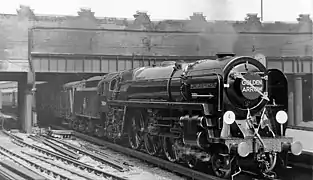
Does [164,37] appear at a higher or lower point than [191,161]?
higher

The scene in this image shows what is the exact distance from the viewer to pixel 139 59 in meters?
27.1

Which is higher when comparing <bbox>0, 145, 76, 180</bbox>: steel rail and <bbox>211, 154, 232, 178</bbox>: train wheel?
<bbox>211, 154, 232, 178</bbox>: train wheel

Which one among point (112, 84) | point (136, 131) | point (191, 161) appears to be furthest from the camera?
point (112, 84)

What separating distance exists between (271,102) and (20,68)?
20521 mm

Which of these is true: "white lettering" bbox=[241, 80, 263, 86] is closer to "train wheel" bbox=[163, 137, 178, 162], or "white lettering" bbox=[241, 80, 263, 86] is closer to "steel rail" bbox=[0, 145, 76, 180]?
"train wheel" bbox=[163, 137, 178, 162]

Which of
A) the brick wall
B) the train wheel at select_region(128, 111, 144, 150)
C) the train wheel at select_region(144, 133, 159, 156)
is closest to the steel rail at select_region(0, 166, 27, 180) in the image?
the train wheel at select_region(144, 133, 159, 156)

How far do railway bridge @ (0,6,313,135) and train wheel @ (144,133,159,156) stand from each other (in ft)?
26.1

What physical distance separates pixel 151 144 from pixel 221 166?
12.8ft

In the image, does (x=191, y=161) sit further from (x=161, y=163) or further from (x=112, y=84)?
(x=112, y=84)

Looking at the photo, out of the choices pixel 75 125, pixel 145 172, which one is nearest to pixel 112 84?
pixel 145 172

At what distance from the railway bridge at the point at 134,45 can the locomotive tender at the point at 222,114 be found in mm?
8513

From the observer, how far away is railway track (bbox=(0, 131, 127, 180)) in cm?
1042

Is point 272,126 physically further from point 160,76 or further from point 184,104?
point 160,76

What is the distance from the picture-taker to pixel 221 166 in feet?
31.9
